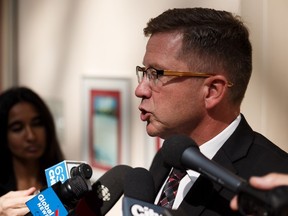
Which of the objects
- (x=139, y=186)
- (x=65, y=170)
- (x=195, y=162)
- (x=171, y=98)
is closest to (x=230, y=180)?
(x=195, y=162)

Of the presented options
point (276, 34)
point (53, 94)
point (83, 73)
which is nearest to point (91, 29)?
point (83, 73)

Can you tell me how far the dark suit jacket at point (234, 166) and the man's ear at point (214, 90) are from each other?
10cm

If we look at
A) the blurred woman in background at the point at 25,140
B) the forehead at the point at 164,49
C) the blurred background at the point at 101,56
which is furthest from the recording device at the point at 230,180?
the blurred woman in background at the point at 25,140

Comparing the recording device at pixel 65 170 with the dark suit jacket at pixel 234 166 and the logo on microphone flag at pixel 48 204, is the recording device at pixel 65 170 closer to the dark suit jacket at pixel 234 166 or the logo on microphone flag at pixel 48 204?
the logo on microphone flag at pixel 48 204

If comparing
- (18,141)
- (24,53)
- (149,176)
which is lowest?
(18,141)

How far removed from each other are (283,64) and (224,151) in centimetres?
62

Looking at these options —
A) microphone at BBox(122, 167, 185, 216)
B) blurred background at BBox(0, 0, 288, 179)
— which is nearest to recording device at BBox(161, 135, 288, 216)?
microphone at BBox(122, 167, 185, 216)

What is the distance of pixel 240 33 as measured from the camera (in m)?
1.51

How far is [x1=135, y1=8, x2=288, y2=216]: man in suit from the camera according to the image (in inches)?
57.8

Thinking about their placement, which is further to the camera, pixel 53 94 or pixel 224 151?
pixel 53 94

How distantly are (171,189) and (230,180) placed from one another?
51 centimetres

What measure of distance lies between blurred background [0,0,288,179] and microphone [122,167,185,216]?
0.64 metres

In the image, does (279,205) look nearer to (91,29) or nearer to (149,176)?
(149,176)

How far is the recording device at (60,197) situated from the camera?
1381 millimetres
